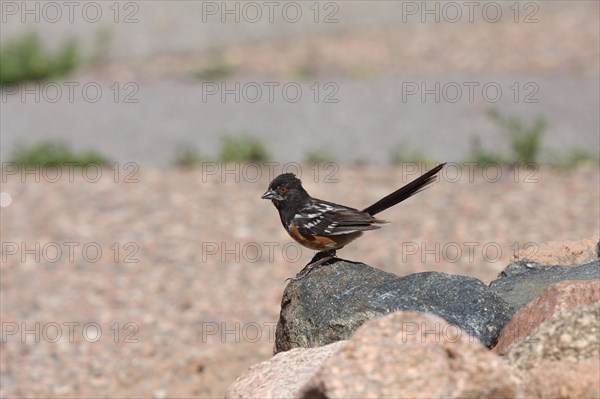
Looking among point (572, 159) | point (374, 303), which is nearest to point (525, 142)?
point (572, 159)

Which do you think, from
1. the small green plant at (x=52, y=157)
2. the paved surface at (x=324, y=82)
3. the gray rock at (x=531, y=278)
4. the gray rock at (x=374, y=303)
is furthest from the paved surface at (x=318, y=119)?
the gray rock at (x=374, y=303)

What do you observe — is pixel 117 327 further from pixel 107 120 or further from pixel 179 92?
pixel 179 92

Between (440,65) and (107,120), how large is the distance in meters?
5.57

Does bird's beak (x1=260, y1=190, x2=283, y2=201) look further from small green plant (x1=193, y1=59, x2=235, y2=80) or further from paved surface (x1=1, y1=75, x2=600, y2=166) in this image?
small green plant (x1=193, y1=59, x2=235, y2=80)

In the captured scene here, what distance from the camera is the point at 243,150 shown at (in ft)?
38.7

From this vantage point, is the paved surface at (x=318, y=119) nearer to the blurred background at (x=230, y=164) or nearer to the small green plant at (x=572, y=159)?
the blurred background at (x=230, y=164)

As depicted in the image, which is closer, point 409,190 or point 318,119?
point 409,190

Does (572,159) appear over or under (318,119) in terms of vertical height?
under

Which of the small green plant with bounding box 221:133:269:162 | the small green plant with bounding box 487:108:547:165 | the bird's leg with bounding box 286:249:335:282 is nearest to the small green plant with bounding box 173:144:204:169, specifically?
the small green plant with bounding box 221:133:269:162

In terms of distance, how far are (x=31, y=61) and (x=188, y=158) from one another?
498 cm

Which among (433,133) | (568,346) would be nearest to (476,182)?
(433,133)

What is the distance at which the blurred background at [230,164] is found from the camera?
318 inches

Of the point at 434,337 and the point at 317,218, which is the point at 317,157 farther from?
the point at 434,337

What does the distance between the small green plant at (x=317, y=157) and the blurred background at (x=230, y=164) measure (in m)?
0.03
